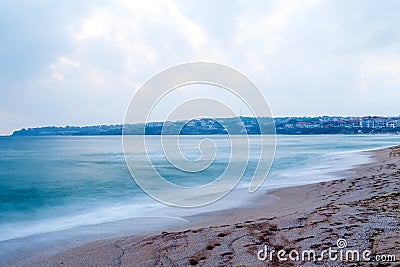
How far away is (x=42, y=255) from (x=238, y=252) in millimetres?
4130

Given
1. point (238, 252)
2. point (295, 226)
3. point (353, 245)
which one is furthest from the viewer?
point (295, 226)

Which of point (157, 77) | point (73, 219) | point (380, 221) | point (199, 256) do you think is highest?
point (157, 77)

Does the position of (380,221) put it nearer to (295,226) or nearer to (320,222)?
(320,222)

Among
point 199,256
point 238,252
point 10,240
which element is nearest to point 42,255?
point 10,240

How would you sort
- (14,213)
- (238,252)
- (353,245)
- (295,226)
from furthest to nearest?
(14,213), (295,226), (238,252), (353,245)

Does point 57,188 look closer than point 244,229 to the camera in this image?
No

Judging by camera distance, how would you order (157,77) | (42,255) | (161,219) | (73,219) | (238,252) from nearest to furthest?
(238,252)
(42,255)
(157,77)
(161,219)
(73,219)

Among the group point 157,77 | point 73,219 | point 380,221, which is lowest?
point 73,219

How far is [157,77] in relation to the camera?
25.6 feet

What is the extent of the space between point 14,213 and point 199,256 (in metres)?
10.0

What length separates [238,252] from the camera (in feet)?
16.1

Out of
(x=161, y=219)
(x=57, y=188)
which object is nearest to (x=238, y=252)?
(x=161, y=219)

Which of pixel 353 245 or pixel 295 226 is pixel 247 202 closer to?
pixel 295 226

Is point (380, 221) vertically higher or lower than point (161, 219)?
higher
